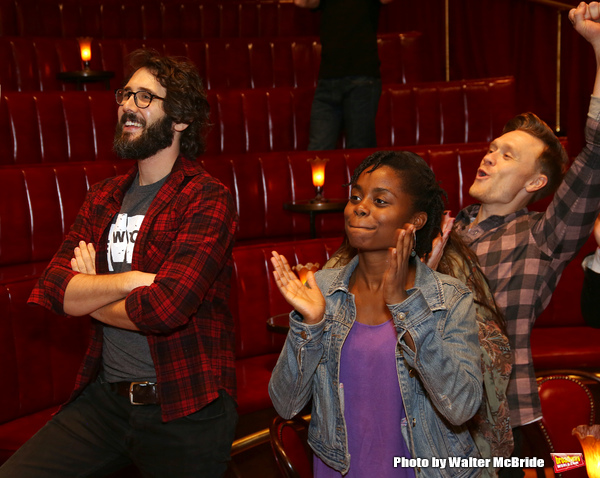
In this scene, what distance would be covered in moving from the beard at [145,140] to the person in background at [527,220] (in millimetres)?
972

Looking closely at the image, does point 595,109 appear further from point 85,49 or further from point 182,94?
point 85,49

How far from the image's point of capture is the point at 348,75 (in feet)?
14.4

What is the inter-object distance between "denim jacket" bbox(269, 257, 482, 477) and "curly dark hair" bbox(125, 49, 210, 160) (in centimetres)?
87

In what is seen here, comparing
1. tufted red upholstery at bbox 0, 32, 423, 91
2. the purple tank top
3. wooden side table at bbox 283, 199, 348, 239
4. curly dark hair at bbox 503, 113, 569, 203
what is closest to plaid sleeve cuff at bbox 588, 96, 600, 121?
curly dark hair at bbox 503, 113, 569, 203

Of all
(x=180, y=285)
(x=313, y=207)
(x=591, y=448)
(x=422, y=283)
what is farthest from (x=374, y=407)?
(x=313, y=207)

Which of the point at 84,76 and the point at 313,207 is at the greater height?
the point at 84,76

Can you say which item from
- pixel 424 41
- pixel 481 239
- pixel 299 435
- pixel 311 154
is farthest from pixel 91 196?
pixel 424 41

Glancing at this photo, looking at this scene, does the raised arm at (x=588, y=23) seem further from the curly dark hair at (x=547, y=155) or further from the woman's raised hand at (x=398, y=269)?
the woman's raised hand at (x=398, y=269)

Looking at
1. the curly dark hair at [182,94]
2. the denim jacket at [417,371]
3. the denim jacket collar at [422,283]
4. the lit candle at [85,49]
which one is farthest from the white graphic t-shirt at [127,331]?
the lit candle at [85,49]

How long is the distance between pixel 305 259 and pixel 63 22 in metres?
3.76

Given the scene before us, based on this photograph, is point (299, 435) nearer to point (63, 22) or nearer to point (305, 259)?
point (305, 259)

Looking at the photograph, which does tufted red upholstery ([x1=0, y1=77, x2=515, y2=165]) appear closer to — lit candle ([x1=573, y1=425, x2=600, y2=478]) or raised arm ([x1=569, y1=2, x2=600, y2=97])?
raised arm ([x1=569, y1=2, x2=600, y2=97])

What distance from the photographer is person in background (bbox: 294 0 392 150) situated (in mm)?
4395

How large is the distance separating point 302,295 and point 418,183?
380mm
